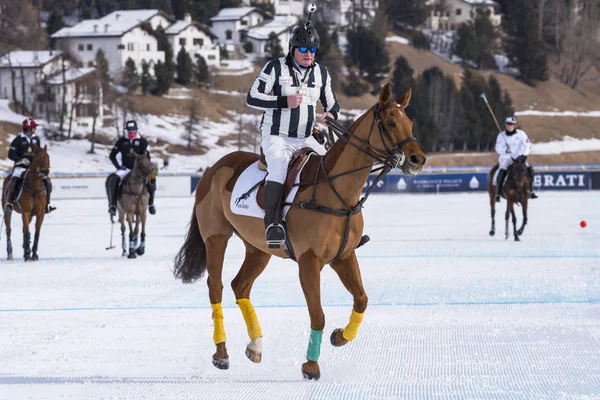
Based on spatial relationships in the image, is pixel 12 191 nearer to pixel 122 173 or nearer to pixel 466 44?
pixel 122 173

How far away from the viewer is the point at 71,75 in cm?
7031

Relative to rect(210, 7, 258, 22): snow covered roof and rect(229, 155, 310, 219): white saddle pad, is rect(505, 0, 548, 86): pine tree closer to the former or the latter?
rect(210, 7, 258, 22): snow covered roof

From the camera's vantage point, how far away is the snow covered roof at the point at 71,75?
68.9m

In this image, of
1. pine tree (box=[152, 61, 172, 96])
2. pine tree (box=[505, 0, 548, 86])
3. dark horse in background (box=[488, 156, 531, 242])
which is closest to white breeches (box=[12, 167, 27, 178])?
dark horse in background (box=[488, 156, 531, 242])

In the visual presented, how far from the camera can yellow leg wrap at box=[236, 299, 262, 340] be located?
7.12 meters

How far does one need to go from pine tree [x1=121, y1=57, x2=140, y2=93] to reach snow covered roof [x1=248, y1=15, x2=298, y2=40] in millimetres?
21844

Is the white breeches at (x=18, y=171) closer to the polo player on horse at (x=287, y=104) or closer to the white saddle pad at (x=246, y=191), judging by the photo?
the white saddle pad at (x=246, y=191)

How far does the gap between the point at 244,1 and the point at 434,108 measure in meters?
42.4

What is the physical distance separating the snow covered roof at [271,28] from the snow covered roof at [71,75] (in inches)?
967

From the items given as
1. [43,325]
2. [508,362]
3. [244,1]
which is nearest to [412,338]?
[508,362]

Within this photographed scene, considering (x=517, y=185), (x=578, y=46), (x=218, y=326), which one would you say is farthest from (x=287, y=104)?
(x=578, y=46)

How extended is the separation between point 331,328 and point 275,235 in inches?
79.2

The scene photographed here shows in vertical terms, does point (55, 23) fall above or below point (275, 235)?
below

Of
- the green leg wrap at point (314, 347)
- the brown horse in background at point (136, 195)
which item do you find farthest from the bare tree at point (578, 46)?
the green leg wrap at point (314, 347)
